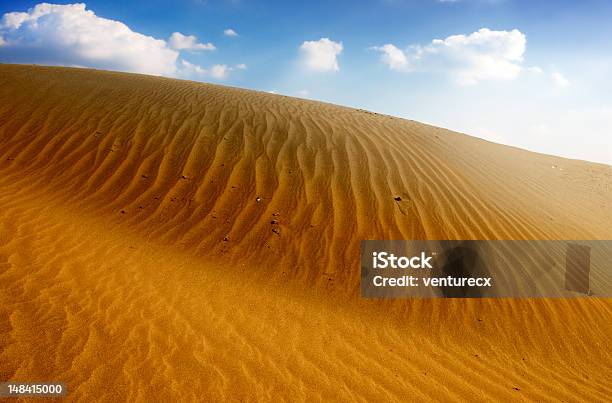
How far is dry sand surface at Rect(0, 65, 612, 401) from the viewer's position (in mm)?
3213

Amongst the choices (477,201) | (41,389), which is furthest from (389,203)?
(41,389)

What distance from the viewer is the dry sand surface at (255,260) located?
126 inches

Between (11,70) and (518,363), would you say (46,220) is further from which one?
(11,70)

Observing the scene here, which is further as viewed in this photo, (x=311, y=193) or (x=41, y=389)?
(x=311, y=193)

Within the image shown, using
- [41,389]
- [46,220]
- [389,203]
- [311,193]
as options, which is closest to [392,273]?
[389,203]

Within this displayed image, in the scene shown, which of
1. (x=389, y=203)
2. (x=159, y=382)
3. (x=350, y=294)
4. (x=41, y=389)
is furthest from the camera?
(x=389, y=203)

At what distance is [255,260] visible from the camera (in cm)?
509

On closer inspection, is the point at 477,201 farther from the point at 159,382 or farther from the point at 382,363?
the point at 159,382

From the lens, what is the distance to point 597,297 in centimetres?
512

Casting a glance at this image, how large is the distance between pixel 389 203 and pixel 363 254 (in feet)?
4.46

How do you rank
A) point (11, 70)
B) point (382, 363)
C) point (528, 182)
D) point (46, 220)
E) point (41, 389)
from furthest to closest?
point (11, 70), point (528, 182), point (46, 220), point (382, 363), point (41, 389)

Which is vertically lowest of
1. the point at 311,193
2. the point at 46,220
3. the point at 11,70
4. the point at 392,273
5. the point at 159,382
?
the point at 159,382

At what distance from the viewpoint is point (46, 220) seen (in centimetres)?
535

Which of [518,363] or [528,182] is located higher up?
[528,182]
